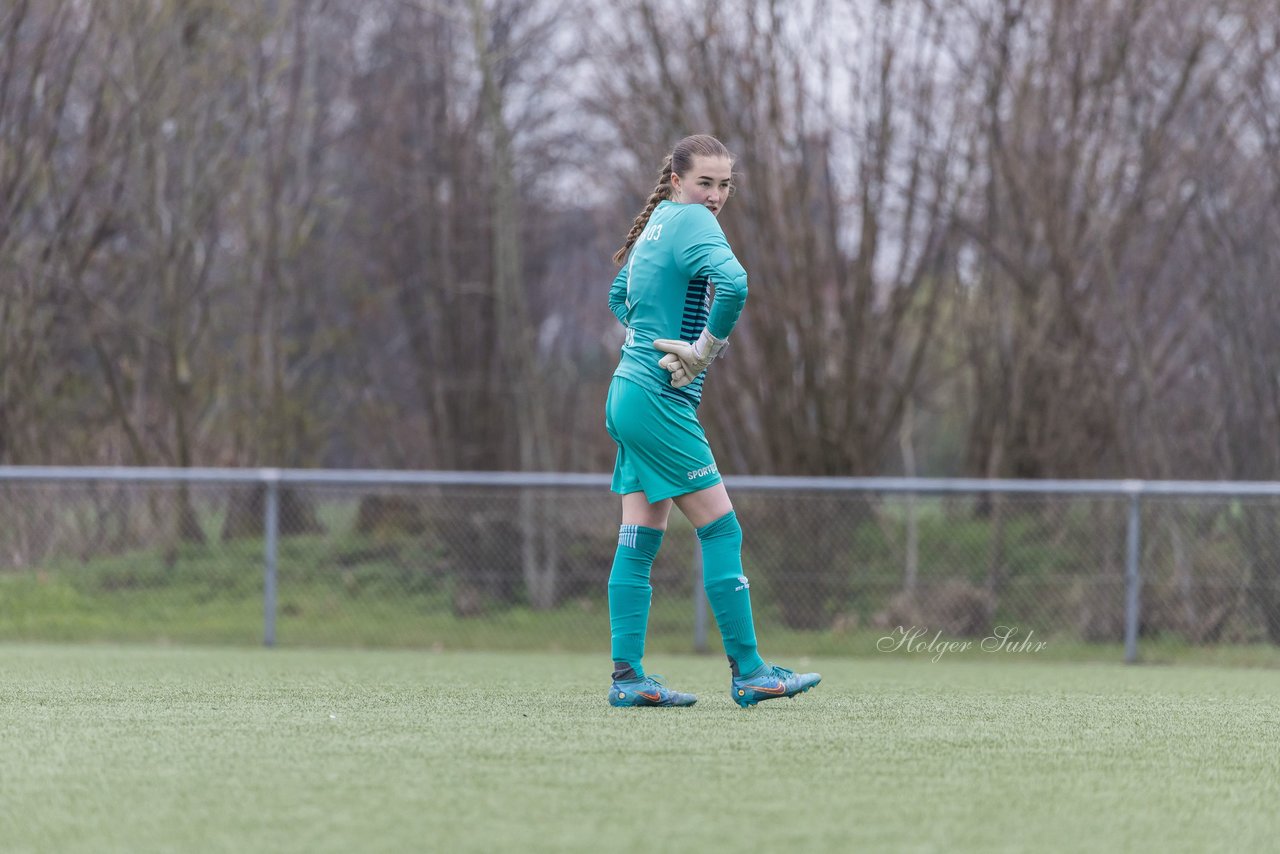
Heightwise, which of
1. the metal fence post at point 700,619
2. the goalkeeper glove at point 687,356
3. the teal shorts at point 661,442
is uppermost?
the goalkeeper glove at point 687,356

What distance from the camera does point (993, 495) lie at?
387 inches

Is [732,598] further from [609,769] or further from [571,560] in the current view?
[571,560]

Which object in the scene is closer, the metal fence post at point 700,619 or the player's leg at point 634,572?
the player's leg at point 634,572

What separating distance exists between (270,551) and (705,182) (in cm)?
563

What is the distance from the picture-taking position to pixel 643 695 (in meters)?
4.77

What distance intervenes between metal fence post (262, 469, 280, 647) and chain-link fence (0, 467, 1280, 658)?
2 cm

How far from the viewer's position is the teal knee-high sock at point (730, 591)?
4.73 meters

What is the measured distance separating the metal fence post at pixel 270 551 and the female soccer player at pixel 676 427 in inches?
201

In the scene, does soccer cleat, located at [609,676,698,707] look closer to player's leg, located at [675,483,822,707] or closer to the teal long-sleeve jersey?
player's leg, located at [675,483,822,707]

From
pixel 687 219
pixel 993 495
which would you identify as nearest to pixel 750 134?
pixel 993 495

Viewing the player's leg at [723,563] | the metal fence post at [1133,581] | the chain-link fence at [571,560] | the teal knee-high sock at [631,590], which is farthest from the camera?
the chain-link fence at [571,560]

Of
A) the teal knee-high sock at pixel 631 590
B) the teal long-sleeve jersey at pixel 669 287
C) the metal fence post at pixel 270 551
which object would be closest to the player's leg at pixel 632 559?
the teal knee-high sock at pixel 631 590

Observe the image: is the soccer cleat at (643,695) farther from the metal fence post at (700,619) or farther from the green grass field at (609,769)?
the metal fence post at (700,619)

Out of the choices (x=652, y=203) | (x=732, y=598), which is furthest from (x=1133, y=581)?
(x=652, y=203)
